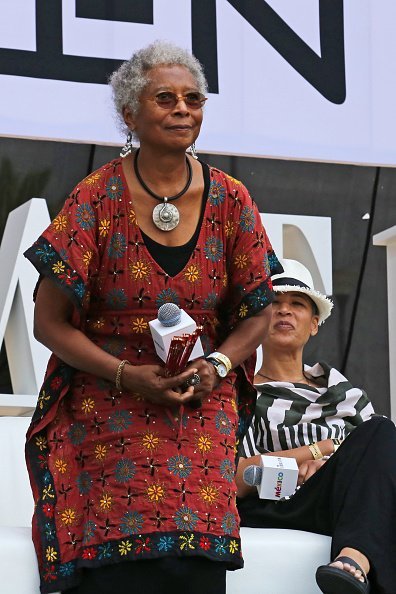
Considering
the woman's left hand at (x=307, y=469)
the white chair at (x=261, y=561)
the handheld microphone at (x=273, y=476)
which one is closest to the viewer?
the white chair at (x=261, y=561)

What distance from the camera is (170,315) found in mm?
2258

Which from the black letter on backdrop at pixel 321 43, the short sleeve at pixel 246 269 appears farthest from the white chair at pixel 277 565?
the black letter on backdrop at pixel 321 43

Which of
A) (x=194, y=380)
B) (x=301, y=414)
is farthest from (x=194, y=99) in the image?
(x=301, y=414)

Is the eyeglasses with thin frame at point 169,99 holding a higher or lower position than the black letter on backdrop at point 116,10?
lower

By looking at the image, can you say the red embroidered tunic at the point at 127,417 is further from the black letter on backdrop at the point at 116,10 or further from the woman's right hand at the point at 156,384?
the black letter on backdrop at the point at 116,10

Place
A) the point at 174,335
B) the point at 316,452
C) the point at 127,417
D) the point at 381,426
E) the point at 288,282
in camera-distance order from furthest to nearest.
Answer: the point at 288,282
the point at 316,452
the point at 381,426
the point at 127,417
the point at 174,335

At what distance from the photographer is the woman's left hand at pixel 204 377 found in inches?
92.0

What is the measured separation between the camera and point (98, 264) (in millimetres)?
2414

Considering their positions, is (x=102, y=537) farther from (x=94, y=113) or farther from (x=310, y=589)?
(x=94, y=113)

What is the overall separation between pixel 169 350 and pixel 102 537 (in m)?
0.40

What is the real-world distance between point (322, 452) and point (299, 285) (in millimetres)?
611

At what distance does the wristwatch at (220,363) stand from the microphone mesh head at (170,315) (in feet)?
0.53

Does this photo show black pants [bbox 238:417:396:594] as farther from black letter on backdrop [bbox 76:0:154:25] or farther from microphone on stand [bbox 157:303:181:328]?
black letter on backdrop [bbox 76:0:154:25]

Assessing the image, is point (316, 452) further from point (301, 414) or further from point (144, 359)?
point (144, 359)
